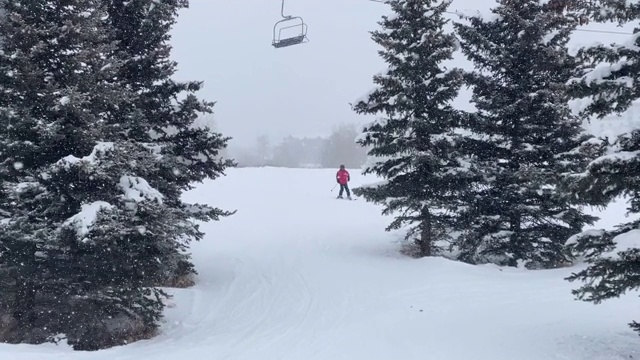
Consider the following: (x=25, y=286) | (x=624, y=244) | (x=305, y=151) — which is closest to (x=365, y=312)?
(x=624, y=244)

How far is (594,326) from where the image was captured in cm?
878

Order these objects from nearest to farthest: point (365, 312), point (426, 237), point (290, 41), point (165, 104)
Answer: point (365, 312), point (165, 104), point (290, 41), point (426, 237)

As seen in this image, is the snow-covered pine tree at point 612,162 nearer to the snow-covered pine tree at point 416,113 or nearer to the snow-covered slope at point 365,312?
the snow-covered slope at point 365,312

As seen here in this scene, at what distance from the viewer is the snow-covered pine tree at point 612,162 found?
20.4ft

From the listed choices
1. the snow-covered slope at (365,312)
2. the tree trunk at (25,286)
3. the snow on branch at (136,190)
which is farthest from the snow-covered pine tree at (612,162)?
the tree trunk at (25,286)

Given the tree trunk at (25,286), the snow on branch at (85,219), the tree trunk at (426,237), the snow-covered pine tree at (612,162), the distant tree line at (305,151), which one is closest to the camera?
the snow-covered pine tree at (612,162)

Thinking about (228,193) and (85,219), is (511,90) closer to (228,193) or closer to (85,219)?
(85,219)

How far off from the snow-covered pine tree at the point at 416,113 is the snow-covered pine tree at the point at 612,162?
22.6 ft

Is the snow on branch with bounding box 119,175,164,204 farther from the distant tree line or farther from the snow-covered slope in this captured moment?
the distant tree line

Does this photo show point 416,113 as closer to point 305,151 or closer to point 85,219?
point 85,219

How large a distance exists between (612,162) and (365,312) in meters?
5.54

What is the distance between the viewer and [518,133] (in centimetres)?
1459

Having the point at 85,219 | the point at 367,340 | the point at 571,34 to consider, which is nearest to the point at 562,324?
the point at 367,340

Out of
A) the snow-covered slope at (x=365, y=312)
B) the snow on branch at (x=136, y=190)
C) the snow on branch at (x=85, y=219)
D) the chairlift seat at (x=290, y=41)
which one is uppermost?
the chairlift seat at (x=290, y=41)
